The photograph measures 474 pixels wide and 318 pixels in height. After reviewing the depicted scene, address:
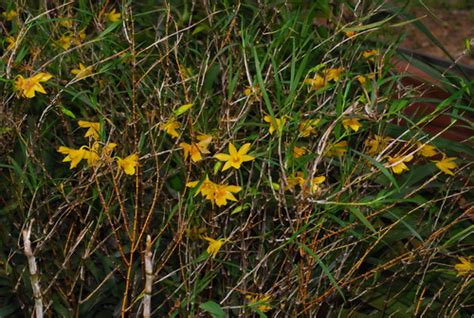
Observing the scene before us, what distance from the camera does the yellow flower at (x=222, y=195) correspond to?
208cm

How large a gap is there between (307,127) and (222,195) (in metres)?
0.28

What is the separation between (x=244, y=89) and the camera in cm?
255

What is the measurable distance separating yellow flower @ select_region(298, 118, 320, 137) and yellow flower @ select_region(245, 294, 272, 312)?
0.39 m

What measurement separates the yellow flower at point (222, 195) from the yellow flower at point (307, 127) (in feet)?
0.70

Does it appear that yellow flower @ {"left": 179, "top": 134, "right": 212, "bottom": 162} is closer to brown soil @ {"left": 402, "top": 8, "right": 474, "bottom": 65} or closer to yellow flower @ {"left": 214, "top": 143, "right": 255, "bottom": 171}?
yellow flower @ {"left": 214, "top": 143, "right": 255, "bottom": 171}

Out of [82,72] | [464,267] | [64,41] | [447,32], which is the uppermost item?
[82,72]

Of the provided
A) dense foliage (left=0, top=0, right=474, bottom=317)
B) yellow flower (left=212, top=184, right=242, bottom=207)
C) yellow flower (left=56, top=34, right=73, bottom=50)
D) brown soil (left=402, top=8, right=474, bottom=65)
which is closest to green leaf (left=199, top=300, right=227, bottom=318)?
dense foliage (left=0, top=0, right=474, bottom=317)

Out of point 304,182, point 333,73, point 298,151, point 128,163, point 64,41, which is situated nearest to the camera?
Result: point 304,182

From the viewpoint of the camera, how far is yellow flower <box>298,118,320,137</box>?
2186 mm

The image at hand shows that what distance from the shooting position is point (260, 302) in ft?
6.56

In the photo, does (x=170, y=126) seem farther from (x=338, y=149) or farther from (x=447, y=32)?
(x=447, y=32)

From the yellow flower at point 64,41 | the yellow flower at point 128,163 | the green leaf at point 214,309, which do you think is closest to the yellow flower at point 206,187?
the yellow flower at point 128,163

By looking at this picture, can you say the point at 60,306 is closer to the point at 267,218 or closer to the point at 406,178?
the point at 267,218


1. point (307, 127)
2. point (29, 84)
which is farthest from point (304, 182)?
point (29, 84)
